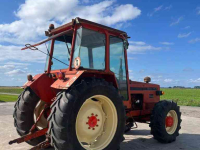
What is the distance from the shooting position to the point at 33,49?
4734mm

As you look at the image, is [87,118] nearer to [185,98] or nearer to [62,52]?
[62,52]

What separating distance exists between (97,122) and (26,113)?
5.56 ft

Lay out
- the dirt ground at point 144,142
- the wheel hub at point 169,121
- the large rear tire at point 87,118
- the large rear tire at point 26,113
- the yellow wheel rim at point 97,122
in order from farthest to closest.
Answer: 1. the wheel hub at point 169,121
2. the dirt ground at point 144,142
3. the large rear tire at point 26,113
4. the yellow wheel rim at point 97,122
5. the large rear tire at point 87,118

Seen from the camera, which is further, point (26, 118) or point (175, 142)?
point (175, 142)

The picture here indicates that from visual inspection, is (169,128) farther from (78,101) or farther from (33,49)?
(33,49)

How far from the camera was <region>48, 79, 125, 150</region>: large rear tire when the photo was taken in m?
3.48

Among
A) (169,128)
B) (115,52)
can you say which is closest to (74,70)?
(115,52)

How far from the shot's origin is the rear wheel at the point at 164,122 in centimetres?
557

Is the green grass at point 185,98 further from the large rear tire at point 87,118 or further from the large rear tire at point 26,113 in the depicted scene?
the large rear tire at point 26,113

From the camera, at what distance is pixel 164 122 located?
564 cm

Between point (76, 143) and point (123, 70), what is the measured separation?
246cm

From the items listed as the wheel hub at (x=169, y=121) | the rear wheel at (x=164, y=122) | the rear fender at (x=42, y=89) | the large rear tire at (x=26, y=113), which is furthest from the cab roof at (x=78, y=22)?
the wheel hub at (x=169, y=121)

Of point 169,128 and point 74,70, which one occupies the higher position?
point 74,70

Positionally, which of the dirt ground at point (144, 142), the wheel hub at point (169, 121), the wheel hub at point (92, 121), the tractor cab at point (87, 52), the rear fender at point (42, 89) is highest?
the tractor cab at point (87, 52)
